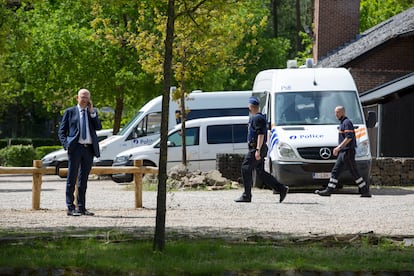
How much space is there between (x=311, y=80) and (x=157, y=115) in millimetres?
9245

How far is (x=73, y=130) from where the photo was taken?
15.6 meters

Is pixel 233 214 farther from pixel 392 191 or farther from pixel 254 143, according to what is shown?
pixel 392 191

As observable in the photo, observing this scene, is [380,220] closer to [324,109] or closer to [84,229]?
[84,229]

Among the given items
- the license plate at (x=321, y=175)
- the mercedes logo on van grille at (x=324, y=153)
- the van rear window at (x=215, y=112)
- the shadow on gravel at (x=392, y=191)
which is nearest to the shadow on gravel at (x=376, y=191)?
the shadow on gravel at (x=392, y=191)

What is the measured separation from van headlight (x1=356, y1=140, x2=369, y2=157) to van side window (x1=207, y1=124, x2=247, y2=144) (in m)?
7.74

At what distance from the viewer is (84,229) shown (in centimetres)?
1239

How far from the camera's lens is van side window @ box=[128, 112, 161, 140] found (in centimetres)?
3175

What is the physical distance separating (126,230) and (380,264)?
12.4 feet

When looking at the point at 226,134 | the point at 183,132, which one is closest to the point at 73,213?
the point at 183,132

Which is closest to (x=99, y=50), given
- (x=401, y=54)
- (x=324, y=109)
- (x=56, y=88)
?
(x=56, y=88)

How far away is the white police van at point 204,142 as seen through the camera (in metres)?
29.1

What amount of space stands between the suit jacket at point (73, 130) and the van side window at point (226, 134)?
13879 mm

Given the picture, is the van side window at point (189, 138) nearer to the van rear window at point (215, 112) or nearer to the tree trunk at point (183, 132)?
the tree trunk at point (183, 132)

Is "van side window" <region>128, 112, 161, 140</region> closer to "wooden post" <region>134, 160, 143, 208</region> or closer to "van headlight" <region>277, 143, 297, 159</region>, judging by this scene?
"van headlight" <region>277, 143, 297, 159</region>
